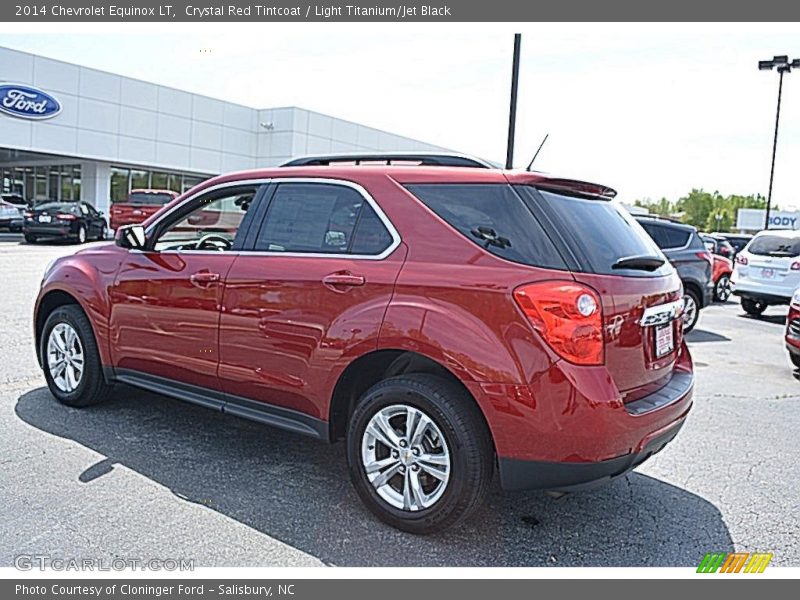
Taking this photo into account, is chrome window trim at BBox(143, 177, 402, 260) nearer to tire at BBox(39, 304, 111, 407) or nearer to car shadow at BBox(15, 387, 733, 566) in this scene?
tire at BBox(39, 304, 111, 407)

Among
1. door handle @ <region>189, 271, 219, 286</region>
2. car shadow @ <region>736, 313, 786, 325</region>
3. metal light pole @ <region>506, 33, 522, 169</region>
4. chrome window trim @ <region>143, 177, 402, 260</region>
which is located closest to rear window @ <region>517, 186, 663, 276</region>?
chrome window trim @ <region>143, 177, 402, 260</region>

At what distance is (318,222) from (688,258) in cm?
801

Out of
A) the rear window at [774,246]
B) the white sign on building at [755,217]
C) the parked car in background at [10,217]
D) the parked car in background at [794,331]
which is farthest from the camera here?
the white sign on building at [755,217]

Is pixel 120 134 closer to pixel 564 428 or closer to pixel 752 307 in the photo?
pixel 752 307

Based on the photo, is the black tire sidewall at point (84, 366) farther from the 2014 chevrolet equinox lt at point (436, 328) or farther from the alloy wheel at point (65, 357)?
the 2014 chevrolet equinox lt at point (436, 328)

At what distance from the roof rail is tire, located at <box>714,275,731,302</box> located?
13484 mm

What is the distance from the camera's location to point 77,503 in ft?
12.1

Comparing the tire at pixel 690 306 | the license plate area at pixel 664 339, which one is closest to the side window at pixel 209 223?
Result: the license plate area at pixel 664 339

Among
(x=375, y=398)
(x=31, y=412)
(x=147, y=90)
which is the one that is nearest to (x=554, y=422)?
(x=375, y=398)

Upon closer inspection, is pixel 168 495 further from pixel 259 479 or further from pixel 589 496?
pixel 589 496

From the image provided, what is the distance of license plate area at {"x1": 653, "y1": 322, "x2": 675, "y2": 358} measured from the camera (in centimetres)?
360

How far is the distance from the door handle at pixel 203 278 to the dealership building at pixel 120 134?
26.4 metres

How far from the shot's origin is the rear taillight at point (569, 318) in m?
3.16

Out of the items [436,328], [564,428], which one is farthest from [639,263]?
[436,328]
